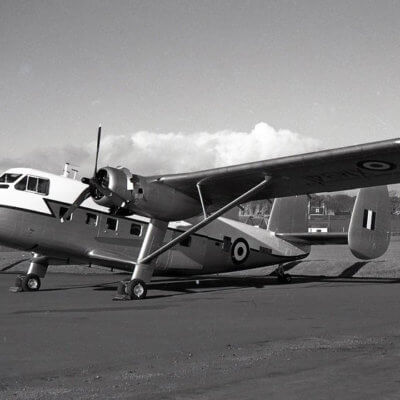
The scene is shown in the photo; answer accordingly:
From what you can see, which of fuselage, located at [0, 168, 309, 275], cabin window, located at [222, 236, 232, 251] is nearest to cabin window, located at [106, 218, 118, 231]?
fuselage, located at [0, 168, 309, 275]

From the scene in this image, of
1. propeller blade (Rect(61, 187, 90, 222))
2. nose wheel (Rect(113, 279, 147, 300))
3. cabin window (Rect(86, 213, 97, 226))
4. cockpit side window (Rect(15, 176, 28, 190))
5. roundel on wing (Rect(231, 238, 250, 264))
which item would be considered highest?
cockpit side window (Rect(15, 176, 28, 190))

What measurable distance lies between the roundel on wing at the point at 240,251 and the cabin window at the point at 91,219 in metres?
5.52

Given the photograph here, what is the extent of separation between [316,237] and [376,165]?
26.6ft

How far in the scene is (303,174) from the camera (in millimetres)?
15359

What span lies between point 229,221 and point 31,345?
13557 millimetres

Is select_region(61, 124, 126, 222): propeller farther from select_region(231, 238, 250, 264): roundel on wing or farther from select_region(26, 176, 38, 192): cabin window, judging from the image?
select_region(231, 238, 250, 264): roundel on wing

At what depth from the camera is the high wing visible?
1341cm

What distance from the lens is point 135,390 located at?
17.8ft

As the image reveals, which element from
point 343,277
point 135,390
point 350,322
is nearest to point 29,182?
point 350,322

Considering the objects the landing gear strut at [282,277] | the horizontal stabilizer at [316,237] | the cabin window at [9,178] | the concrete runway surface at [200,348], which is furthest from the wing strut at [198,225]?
the landing gear strut at [282,277]

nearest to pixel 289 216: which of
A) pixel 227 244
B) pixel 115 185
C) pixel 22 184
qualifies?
pixel 227 244

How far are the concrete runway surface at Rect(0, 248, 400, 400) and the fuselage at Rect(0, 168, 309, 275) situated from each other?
7.30 feet

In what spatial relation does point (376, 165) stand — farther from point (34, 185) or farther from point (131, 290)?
point (34, 185)

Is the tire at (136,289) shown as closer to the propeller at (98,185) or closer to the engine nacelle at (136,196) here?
the engine nacelle at (136,196)
